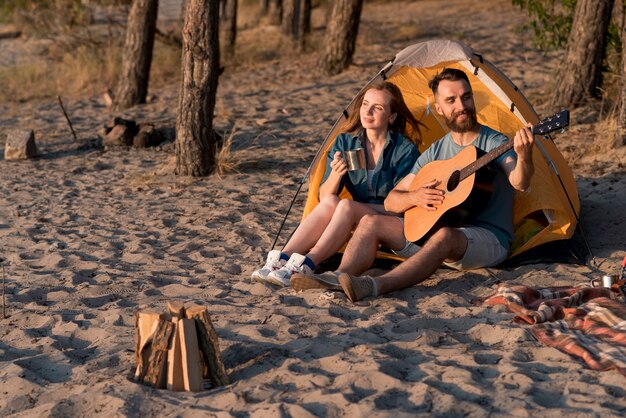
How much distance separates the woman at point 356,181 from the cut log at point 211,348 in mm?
1334

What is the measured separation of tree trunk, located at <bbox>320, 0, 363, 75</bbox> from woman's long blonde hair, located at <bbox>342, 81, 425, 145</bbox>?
631 centimetres

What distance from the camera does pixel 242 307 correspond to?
4.81m

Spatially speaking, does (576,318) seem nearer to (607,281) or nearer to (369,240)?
(607,281)

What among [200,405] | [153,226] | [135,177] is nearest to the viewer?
[200,405]

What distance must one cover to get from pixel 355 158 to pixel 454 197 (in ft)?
1.98

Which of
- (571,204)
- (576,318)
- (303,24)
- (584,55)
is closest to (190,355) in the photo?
(576,318)

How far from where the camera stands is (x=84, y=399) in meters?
3.68

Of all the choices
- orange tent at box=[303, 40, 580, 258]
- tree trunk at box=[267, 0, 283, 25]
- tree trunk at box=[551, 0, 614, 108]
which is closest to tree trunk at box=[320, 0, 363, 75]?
tree trunk at box=[551, 0, 614, 108]

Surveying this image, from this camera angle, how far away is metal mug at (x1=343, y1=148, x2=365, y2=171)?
5.23 meters

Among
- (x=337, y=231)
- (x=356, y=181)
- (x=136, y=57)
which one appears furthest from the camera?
(x=136, y=57)

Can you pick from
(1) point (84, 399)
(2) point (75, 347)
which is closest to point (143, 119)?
(2) point (75, 347)

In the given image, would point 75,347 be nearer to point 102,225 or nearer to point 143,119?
point 102,225

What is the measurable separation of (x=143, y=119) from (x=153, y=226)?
13.5ft

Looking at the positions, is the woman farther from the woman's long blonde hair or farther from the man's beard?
the man's beard
